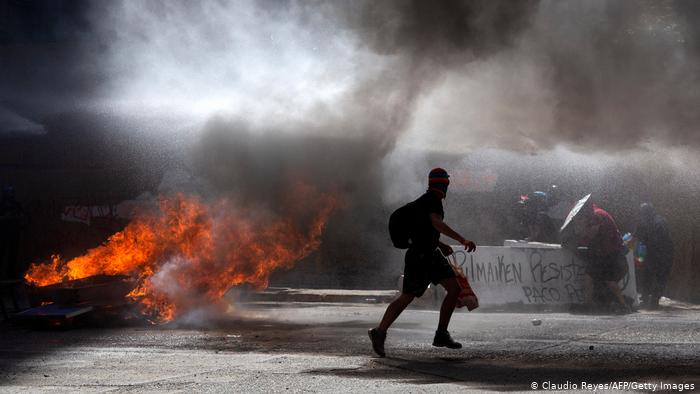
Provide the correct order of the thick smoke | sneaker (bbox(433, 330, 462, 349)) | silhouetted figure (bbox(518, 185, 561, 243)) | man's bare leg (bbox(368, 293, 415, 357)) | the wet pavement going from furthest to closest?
1. silhouetted figure (bbox(518, 185, 561, 243))
2. the thick smoke
3. sneaker (bbox(433, 330, 462, 349))
4. man's bare leg (bbox(368, 293, 415, 357))
5. the wet pavement

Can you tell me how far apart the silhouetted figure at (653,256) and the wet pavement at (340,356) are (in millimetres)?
3111

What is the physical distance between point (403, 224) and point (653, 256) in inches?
303

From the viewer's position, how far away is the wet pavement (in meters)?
6.27

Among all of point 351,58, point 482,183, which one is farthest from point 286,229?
point 482,183

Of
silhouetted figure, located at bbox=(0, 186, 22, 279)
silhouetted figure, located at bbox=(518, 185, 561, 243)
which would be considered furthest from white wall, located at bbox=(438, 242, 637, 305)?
silhouetted figure, located at bbox=(0, 186, 22, 279)

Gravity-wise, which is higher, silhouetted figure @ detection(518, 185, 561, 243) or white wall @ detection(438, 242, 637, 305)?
silhouetted figure @ detection(518, 185, 561, 243)

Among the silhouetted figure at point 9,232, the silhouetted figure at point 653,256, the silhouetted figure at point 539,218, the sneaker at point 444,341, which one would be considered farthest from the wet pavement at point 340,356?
the silhouetted figure at point 9,232

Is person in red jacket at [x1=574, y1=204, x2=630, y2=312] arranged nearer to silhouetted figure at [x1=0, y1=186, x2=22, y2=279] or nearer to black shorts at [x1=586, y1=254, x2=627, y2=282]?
black shorts at [x1=586, y1=254, x2=627, y2=282]

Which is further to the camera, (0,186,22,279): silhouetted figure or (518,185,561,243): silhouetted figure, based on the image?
(0,186,22,279): silhouetted figure

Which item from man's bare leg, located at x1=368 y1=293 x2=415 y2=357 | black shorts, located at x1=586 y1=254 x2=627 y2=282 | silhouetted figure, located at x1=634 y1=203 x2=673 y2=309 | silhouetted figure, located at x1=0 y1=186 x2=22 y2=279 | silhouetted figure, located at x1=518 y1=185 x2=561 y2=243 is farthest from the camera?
silhouetted figure, located at x1=0 y1=186 x2=22 y2=279

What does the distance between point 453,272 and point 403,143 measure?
5356 millimetres

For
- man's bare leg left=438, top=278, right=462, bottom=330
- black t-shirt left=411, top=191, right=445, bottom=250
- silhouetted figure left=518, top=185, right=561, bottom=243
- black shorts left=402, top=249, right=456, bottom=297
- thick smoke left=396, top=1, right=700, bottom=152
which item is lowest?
man's bare leg left=438, top=278, right=462, bottom=330

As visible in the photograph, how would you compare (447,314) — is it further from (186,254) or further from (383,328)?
(186,254)

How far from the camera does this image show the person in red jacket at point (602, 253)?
13.0 m
